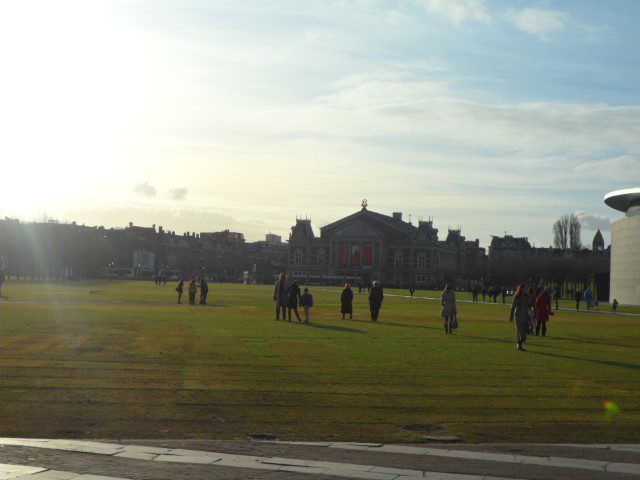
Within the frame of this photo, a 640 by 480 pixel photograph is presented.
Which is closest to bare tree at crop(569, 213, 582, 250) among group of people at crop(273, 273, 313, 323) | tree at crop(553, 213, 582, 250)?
tree at crop(553, 213, 582, 250)

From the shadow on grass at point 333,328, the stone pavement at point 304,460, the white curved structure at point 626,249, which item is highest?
the white curved structure at point 626,249

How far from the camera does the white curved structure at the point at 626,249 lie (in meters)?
94.2

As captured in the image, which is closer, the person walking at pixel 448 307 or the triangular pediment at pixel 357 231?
the person walking at pixel 448 307

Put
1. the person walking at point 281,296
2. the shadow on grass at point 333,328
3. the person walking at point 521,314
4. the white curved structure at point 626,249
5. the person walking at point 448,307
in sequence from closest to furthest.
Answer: the person walking at point 521,314, the person walking at point 448,307, the shadow on grass at point 333,328, the person walking at point 281,296, the white curved structure at point 626,249

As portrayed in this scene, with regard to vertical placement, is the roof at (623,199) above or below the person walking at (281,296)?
above

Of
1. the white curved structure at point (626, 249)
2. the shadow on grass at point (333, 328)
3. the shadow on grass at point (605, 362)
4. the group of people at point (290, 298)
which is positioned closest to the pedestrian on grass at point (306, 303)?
the group of people at point (290, 298)

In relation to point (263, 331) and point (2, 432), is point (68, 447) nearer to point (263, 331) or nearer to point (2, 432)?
point (2, 432)

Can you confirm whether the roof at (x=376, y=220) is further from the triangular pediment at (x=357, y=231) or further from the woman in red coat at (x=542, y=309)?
the woman in red coat at (x=542, y=309)

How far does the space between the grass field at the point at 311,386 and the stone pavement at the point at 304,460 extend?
0.82m

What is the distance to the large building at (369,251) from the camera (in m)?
190

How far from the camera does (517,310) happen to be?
26578 mm

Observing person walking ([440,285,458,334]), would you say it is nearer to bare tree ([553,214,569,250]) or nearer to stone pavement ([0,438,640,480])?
stone pavement ([0,438,640,480])

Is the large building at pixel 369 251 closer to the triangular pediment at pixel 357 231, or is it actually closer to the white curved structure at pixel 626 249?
the triangular pediment at pixel 357 231

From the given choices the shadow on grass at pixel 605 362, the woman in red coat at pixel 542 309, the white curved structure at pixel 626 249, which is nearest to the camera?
the shadow on grass at pixel 605 362
